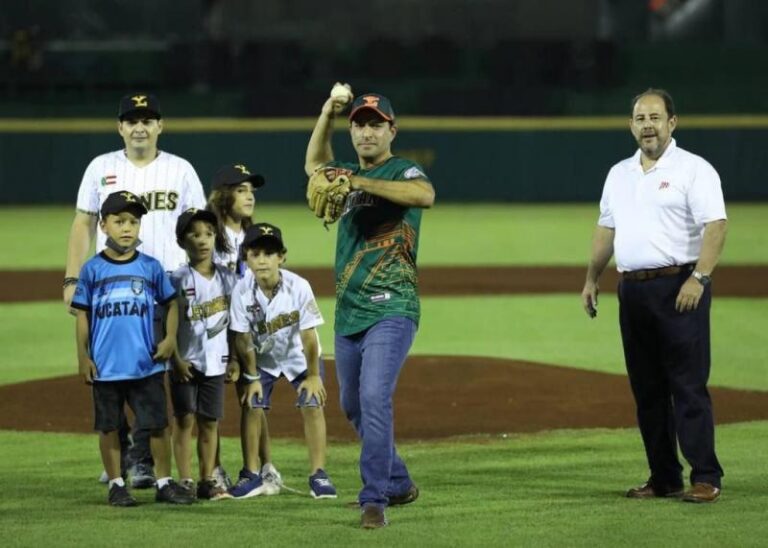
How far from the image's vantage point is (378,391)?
6156 millimetres

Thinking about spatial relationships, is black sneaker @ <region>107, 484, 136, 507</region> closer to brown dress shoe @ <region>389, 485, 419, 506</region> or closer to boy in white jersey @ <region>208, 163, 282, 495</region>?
boy in white jersey @ <region>208, 163, 282, 495</region>

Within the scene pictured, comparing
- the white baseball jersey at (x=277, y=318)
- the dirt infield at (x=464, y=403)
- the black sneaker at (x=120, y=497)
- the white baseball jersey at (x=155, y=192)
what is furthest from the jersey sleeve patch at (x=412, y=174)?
the dirt infield at (x=464, y=403)

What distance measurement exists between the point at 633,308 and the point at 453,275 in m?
12.3

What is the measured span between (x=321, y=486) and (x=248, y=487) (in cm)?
37

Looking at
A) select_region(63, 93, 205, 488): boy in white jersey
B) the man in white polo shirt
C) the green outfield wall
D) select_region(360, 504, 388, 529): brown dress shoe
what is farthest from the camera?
the green outfield wall

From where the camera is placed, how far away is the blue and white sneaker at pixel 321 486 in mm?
6938

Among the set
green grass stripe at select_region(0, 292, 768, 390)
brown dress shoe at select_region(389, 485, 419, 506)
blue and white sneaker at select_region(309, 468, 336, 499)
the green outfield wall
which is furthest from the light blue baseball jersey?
the green outfield wall

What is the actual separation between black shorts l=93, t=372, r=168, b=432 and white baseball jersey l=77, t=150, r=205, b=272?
2.39 ft

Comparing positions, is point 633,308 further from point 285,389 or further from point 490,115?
point 490,115

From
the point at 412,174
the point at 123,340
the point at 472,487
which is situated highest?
the point at 412,174

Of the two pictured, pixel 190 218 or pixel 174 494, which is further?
pixel 190 218

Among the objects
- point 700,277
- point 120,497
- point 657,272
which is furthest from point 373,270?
point 120,497

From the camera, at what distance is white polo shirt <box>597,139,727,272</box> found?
6.67 m

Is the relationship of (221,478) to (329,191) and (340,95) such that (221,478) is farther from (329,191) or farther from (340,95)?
(340,95)
